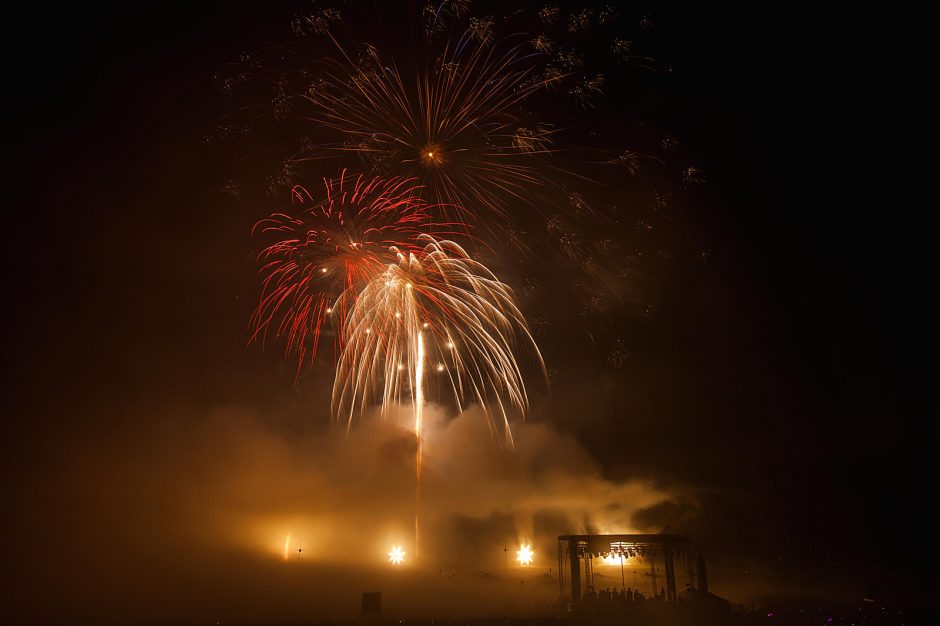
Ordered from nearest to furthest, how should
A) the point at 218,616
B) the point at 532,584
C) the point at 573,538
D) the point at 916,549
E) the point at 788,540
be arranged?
the point at 573,538 < the point at 218,616 < the point at 916,549 < the point at 788,540 < the point at 532,584

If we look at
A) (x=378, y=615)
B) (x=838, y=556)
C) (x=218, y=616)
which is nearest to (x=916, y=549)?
(x=838, y=556)

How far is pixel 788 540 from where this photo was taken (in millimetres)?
52438

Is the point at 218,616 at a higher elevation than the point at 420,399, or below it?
below

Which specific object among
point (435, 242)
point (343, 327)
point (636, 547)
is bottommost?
point (636, 547)

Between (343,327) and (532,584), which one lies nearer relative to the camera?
(343,327)

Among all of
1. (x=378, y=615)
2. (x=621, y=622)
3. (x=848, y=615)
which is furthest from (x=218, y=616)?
(x=848, y=615)

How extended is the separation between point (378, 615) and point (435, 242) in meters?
24.5

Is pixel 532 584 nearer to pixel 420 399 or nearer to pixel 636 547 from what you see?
pixel 636 547

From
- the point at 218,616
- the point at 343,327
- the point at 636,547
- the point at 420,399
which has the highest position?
the point at 343,327

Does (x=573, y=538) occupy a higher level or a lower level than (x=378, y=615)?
higher

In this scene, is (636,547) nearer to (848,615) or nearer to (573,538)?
(573,538)

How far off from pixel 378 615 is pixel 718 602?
19.2 meters

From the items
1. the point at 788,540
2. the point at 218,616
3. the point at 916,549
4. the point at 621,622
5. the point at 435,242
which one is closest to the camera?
the point at 435,242

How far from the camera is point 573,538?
31.5m
